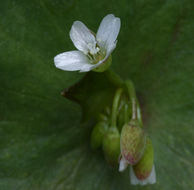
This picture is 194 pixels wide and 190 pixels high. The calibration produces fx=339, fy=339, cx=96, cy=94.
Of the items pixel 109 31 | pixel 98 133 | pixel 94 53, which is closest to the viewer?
pixel 109 31

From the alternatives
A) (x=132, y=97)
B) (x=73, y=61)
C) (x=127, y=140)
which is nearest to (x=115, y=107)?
(x=132, y=97)

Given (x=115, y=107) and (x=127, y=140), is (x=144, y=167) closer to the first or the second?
(x=127, y=140)

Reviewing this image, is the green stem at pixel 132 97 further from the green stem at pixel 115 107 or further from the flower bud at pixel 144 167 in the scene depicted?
the flower bud at pixel 144 167

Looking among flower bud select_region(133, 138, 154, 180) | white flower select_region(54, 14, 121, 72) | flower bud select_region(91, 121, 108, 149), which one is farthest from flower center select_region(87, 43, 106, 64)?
flower bud select_region(133, 138, 154, 180)

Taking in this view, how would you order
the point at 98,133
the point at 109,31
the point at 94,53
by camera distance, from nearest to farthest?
1. the point at 109,31
2. the point at 94,53
3. the point at 98,133

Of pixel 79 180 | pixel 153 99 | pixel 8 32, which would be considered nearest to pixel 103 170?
pixel 79 180

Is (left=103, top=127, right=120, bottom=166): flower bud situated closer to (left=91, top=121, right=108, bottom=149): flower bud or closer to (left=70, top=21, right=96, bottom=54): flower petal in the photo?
(left=91, top=121, right=108, bottom=149): flower bud

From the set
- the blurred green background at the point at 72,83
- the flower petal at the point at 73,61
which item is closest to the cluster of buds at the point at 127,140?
the blurred green background at the point at 72,83
